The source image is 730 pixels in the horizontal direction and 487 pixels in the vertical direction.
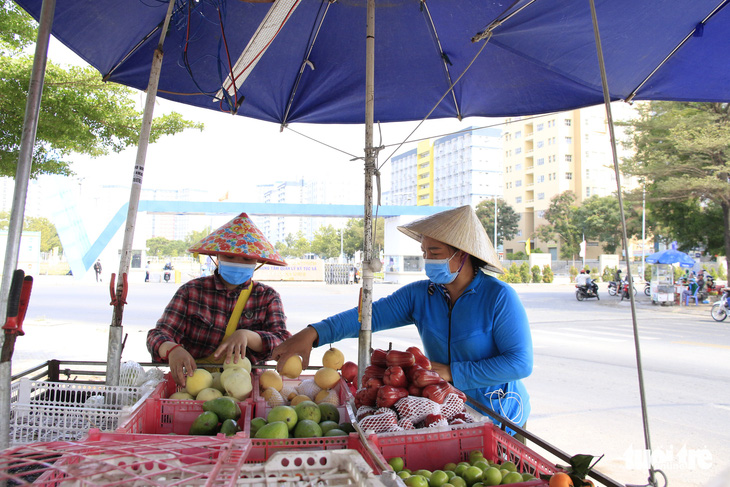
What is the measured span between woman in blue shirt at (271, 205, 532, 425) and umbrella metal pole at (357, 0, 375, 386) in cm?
28

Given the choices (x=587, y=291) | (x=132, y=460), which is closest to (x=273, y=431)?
(x=132, y=460)

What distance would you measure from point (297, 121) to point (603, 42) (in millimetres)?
2551

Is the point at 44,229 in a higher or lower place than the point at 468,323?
higher

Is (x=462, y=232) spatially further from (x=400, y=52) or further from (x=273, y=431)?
(x=400, y=52)

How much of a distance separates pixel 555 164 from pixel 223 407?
60.9 m

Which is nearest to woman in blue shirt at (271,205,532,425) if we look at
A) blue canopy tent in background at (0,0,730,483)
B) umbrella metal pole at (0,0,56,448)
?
blue canopy tent in background at (0,0,730,483)

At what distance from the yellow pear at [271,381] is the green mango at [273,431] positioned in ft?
2.08

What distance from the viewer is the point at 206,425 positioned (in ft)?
6.30

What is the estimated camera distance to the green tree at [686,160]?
17625 mm

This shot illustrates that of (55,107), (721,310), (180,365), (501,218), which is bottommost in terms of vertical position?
(721,310)

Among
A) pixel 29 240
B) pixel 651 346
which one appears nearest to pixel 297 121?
pixel 651 346

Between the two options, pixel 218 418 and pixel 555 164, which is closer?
pixel 218 418

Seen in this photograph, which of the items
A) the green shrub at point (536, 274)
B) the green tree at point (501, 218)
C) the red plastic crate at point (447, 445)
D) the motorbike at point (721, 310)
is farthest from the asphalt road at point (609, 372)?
the green tree at point (501, 218)

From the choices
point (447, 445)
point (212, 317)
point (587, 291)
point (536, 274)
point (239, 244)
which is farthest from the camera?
point (536, 274)
